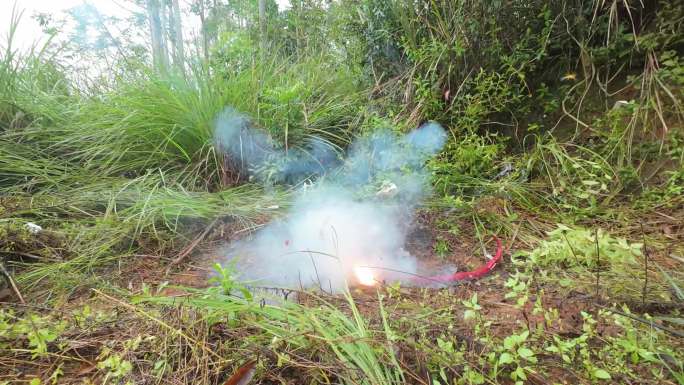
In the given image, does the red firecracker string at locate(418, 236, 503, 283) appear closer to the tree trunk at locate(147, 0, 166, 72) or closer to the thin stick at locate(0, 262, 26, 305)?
the thin stick at locate(0, 262, 26, 305)

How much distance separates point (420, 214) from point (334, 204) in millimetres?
537

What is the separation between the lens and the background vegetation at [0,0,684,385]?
89 centimetres

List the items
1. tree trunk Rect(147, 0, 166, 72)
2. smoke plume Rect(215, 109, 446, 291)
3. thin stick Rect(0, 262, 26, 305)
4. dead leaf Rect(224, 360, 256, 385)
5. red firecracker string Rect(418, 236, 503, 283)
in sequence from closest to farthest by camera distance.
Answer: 1. dead leaf Rect(224, 360, 256, 385)
2. thin stick Rect(0, 262, 26, 305)
3. red firecracker string Rect(418, 236, 503, 283)
4. smoke plume Rect(215, 109, 446, 291)
5. tree trunk Rect(147, 0, 166, 72)

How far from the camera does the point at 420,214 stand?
1.95m

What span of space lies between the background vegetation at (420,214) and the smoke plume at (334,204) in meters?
0.13

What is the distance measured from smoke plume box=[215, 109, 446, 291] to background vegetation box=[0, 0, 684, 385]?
13 centimetres

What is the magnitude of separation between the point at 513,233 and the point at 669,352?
91cm

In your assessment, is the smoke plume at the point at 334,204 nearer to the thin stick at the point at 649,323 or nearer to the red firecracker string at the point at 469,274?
the red firecracker string at the point at 469,274

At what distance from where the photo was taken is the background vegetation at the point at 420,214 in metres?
0.89

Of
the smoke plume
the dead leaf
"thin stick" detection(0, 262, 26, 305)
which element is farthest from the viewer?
the smoke plume

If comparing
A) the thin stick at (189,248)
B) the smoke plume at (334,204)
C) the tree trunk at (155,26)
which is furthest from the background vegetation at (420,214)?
the tree trunk at (155,26)

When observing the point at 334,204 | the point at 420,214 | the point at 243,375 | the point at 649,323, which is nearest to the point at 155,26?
the point at 334,204

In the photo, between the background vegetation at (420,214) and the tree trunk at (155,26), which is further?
the tree trunk at (155,26)

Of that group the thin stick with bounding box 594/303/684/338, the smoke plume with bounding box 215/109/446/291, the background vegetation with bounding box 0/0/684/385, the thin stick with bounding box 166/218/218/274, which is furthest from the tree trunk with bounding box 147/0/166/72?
the thin stick with bounding box 594/303/684/338
